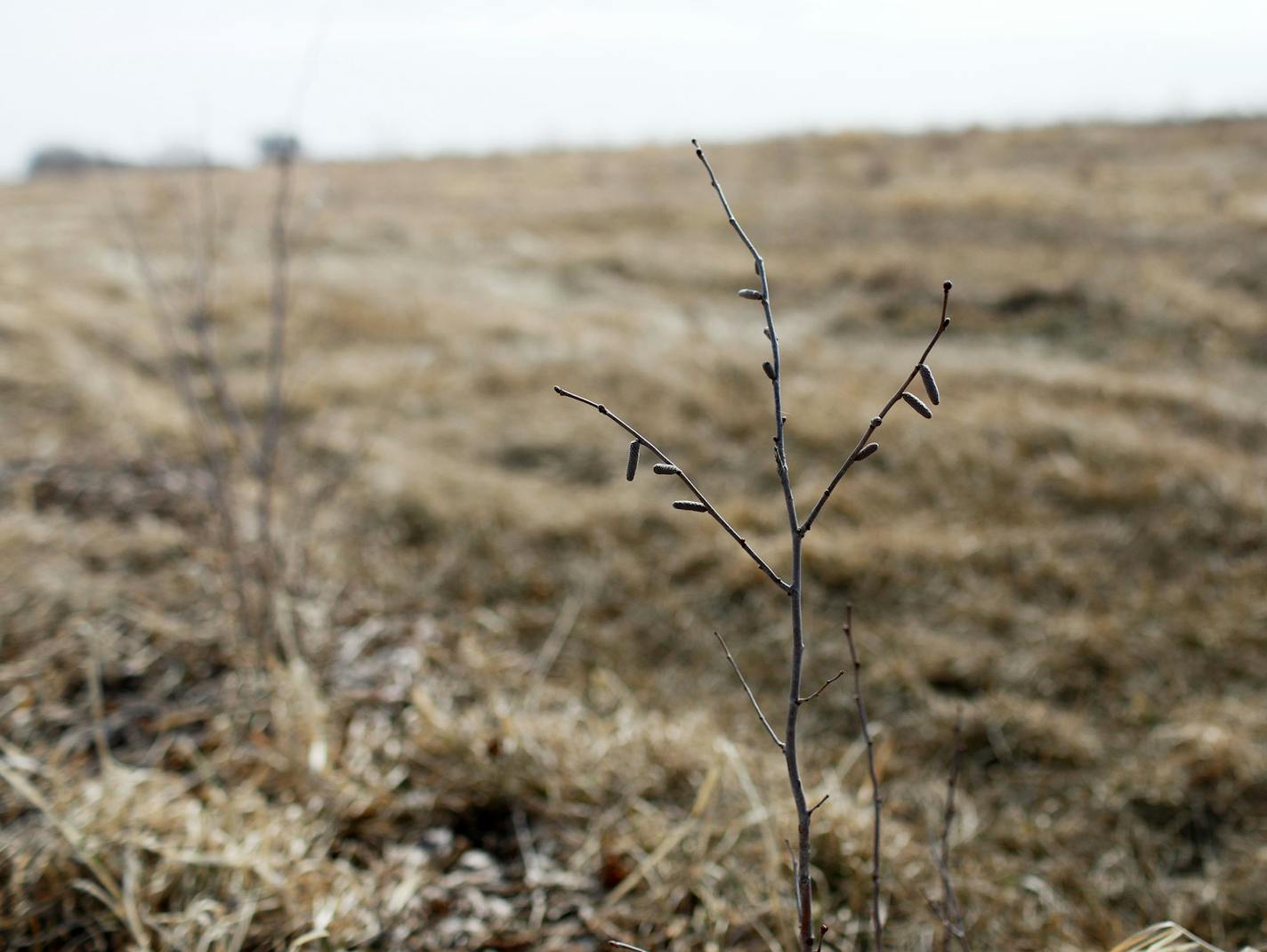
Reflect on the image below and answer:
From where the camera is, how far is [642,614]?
375 cm

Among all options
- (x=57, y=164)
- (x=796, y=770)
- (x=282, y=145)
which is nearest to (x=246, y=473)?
(x=282, y=145)

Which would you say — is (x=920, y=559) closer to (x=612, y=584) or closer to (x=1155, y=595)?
(x=1155, y=595)

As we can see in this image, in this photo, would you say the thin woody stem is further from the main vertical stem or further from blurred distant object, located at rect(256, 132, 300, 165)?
blurred distant object, located at rect(256, 132, 300, 165)

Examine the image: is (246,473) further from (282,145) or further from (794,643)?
(794,643)

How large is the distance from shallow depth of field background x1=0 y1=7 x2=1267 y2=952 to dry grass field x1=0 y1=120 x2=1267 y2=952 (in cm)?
2

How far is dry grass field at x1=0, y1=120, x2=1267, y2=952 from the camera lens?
219cm

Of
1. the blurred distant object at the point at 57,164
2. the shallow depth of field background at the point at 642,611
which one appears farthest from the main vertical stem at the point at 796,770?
the blurred distant object at the point at 57,164

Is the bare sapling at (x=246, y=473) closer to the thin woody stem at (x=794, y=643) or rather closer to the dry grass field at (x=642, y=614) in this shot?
the dry grass field at (x=642, y=614)

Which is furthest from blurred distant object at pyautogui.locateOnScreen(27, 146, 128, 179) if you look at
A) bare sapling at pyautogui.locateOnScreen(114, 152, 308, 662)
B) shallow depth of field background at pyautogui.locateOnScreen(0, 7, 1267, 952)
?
bare sapling at pyautogui.locateOnScreen(114, 152, 308, 662)

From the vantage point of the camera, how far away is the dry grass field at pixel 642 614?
7.17ft

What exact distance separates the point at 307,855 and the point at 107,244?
30.1ft

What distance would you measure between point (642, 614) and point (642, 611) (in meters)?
0.02

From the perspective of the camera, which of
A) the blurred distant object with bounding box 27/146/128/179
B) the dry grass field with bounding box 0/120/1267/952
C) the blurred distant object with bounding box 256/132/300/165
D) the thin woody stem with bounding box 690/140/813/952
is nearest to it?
the thin woody stem with bounding box 690/140/813/952

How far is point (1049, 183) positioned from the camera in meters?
9.34
